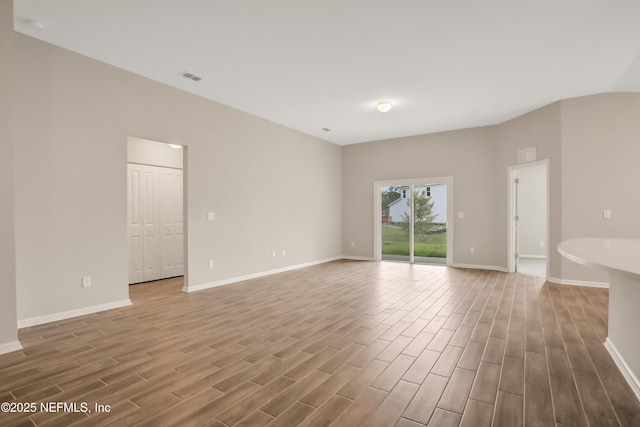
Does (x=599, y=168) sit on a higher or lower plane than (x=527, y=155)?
lower

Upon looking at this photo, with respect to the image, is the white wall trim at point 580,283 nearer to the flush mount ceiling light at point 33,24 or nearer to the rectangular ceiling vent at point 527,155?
the rectangular ceiling vent at point 527,155

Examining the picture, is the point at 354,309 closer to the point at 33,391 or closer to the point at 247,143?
the point at 33,391

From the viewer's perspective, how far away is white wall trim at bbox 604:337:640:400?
79.6 inches

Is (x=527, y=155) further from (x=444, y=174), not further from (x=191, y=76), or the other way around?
(x=191, y=76)

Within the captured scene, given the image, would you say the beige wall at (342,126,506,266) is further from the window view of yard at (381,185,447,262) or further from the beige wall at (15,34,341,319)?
the beige wall at (15,34,341,319)

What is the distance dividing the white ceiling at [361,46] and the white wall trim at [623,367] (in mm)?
3020

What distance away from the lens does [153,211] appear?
19.3 feet

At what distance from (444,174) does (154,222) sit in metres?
6.35

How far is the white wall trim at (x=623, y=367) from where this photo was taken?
6.63 feet

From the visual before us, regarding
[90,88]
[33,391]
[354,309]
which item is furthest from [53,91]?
[354,309]

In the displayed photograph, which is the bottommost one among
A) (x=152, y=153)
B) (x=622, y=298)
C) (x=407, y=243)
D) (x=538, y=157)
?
(x=407, y=243)

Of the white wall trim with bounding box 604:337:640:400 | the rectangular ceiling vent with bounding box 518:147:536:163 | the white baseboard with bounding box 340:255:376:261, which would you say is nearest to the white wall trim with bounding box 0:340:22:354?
the white wall trim with bounding box 604:337:640:400

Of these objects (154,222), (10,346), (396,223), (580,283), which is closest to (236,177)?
(154,222)

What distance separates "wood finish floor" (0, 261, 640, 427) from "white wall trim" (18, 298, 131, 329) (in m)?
0.11
